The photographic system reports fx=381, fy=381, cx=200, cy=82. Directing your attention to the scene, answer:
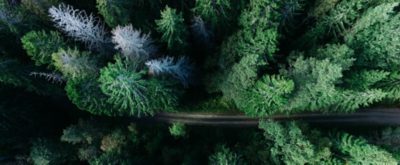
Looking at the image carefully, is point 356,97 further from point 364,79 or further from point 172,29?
point 172,29

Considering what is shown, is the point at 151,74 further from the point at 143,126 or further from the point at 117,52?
the point at 143,126

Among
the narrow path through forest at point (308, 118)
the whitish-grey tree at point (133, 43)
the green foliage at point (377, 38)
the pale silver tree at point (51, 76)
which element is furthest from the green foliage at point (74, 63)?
the green foliage at point (377, 38)

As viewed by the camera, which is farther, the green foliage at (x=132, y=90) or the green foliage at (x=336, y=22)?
the green foliage at (x=336, y=22)

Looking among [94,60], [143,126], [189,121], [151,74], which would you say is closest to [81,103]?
[94,60]

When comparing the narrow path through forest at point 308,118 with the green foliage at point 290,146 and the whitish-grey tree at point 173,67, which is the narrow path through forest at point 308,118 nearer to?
the whitish-grey tree at point 173,67

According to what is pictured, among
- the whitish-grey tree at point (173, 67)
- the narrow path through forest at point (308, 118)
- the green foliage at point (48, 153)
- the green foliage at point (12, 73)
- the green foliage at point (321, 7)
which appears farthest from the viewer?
the narrow path through forest at point (308, 118)

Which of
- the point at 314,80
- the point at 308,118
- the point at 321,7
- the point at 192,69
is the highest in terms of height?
the point at 321,7

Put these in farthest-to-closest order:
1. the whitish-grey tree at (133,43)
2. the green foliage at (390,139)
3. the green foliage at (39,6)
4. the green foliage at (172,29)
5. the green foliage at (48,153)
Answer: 1. the green foliage at (390,139)
2. the green foliage at (48,153)
3. the green foliage at (39,6)
4. the green foliage at (172,29)
5. the whitish-grey tree at (133,43)

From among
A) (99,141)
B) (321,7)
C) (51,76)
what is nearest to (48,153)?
(99,141)
